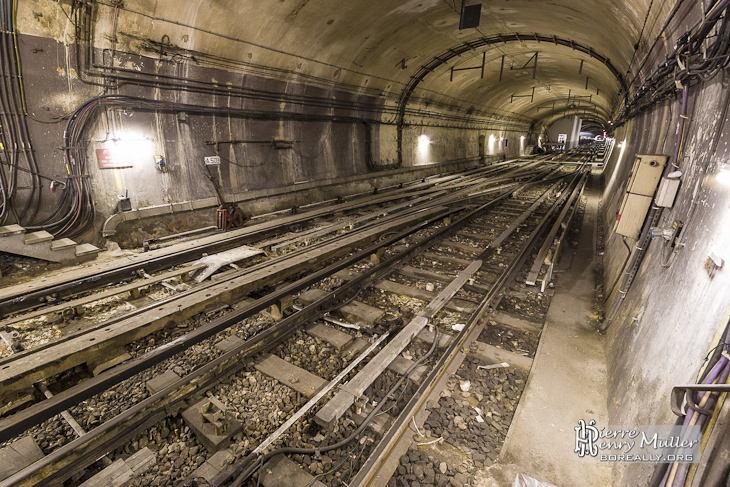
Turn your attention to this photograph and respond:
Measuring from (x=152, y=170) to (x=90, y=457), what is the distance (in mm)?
7752

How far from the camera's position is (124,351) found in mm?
4602

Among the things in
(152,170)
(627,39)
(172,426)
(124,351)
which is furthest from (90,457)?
(627,39)

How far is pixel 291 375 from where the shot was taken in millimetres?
4254

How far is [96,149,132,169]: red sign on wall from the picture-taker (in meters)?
8.02

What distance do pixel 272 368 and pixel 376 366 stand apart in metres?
1.34

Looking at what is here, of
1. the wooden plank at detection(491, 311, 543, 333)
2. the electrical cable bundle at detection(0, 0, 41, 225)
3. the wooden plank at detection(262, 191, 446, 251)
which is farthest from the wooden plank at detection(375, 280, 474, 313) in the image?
the electrical cable bundle at detection(0, 0, 41, 225)

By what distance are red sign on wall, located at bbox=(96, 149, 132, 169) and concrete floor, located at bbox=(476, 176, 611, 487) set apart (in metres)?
9.59

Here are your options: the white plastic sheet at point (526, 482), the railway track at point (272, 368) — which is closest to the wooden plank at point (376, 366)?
the railway track at point (272, 368)

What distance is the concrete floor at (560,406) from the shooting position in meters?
3.14

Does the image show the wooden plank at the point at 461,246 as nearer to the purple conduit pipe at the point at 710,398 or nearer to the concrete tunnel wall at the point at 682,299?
the concrete tunnel wall at the point at 682,299

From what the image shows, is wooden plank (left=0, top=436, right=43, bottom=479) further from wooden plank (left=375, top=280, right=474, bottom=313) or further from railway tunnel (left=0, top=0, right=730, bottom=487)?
wooden plank (left=375, top=280, right=474, bottom=313)

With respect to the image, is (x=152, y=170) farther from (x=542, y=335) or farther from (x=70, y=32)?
(x=542, y=335)

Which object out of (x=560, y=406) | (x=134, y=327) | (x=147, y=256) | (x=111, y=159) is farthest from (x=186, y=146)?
(x=560, y=406)

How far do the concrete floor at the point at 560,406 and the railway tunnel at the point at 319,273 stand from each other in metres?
0.03
